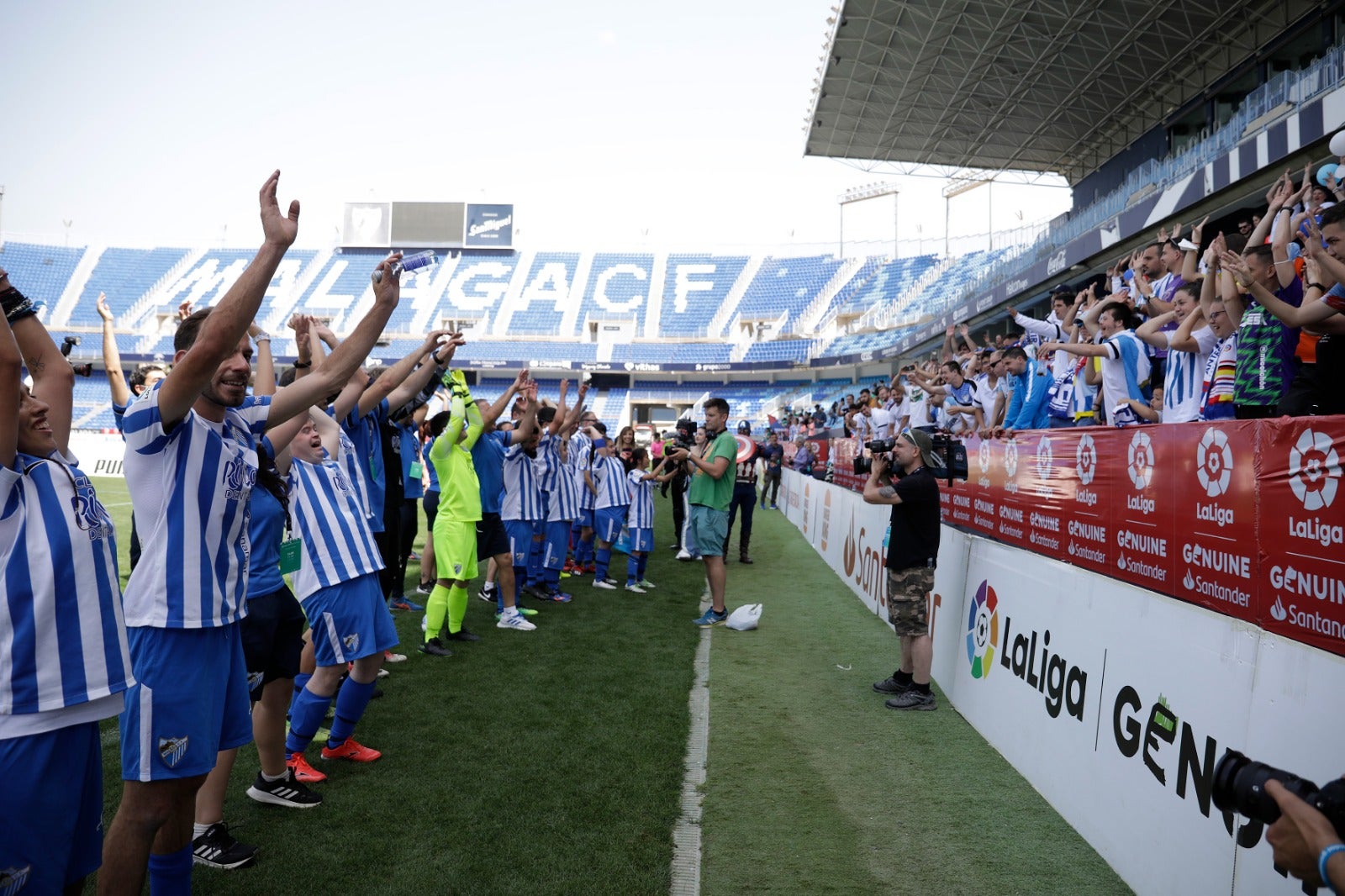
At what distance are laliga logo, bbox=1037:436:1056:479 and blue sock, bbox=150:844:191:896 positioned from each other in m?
5.42

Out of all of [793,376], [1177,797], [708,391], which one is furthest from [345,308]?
[1177,797]

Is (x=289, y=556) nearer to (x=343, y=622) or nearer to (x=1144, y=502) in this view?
(x=343, y=622)

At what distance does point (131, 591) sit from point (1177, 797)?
3555 mm

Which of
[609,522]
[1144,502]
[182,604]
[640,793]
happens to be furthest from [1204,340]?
[609,522]

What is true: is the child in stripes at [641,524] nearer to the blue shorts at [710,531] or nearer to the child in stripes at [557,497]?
the child in stripes at [557,497]

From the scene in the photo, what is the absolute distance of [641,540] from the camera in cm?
1016

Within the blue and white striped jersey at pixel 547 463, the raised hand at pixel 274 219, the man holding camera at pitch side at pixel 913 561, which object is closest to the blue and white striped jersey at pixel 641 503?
the blue and white striped jersey at pixel 547 463

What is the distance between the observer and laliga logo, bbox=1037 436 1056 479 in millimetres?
5973

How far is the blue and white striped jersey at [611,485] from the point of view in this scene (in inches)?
405

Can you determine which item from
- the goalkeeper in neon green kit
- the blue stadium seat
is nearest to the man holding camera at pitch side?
the goalkeeper in neon green kit

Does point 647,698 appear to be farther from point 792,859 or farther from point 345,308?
point 345,308

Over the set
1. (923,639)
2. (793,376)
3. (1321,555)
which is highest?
(793,376)

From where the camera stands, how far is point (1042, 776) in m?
4.11

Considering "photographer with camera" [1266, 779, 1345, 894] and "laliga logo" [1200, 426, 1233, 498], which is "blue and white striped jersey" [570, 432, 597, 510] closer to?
"laliga logo" [1200, 426, 1233, 498]
